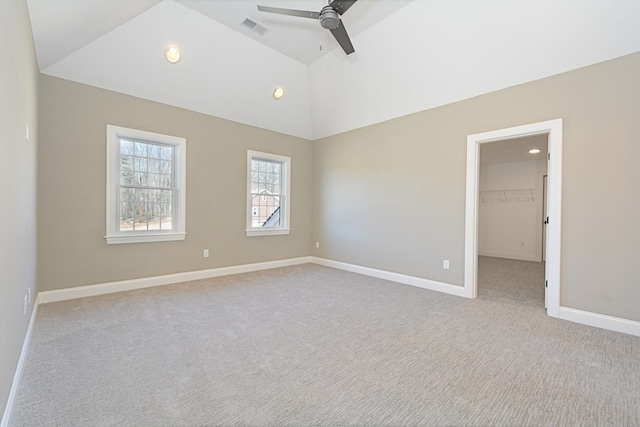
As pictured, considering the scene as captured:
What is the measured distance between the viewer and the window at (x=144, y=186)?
3781 millimetres

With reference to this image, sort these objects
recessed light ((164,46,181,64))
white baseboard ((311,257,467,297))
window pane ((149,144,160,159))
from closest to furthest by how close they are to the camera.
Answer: recessed light ((164,46,181,64))
white baseboard ((311,257,467,297))
window pane ((149,144,160,159))

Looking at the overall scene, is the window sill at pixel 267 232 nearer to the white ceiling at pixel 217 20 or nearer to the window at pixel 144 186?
the window at pixel 144 186

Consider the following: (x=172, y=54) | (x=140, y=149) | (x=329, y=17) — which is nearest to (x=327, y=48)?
(x=329, y=17)

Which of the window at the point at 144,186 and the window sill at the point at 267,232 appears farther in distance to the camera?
the window sill at the point at 267,232

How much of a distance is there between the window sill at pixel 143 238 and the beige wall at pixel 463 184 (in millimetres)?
2768

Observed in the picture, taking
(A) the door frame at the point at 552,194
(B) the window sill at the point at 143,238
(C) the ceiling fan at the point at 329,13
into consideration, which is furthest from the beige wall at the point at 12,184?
(A) the door frame at the point at 552,194

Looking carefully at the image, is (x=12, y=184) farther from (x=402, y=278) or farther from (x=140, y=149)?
(x=402, y=278)

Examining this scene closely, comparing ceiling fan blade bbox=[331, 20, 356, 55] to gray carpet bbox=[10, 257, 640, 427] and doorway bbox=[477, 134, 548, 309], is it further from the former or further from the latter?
doorway bbox=[477, 134, 548, 309]

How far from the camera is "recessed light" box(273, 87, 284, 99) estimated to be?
483 cm

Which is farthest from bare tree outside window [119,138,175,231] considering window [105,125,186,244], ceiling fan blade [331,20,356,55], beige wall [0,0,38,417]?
ceiling fan blade [331,20,356,55]

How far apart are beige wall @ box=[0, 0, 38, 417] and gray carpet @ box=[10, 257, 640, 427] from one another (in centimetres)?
37

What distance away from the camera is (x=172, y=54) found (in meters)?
3.71

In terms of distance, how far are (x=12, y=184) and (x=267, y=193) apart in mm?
3910

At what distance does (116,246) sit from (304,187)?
343 centimetres
